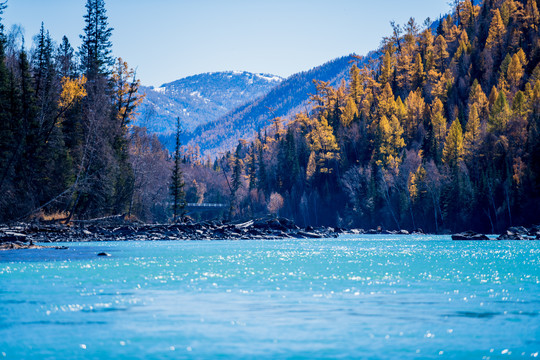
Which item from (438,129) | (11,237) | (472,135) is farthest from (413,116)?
(11,237)

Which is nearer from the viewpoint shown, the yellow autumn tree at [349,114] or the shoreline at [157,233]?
the shoreline at [157,233]

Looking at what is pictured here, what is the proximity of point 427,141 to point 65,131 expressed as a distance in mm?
58674

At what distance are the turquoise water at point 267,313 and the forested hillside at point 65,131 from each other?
75.7ft

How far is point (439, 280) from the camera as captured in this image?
18516 millimetres

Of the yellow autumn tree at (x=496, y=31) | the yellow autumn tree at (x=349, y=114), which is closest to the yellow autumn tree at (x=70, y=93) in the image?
the yellow autumn tree at (x=349, y=114)

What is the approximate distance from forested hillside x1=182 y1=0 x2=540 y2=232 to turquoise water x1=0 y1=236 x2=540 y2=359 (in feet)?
188

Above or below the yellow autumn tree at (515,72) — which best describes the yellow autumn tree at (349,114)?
below

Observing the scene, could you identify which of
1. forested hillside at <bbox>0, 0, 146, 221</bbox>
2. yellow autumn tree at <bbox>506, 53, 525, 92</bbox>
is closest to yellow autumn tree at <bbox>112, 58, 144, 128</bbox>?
forested hillside at <bbox>0, 0, 146, 221</bbox>

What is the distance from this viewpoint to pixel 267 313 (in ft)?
40.4

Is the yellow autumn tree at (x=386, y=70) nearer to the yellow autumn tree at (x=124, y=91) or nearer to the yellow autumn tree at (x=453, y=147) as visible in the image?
the yellow autumn tree at (x=453, y=147)

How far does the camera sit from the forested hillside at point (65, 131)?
45.1 m

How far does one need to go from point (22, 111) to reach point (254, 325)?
4251cm

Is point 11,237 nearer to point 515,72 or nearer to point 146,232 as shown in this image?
point 146,232

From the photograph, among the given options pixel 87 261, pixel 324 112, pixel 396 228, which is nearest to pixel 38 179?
pixel 87 261
